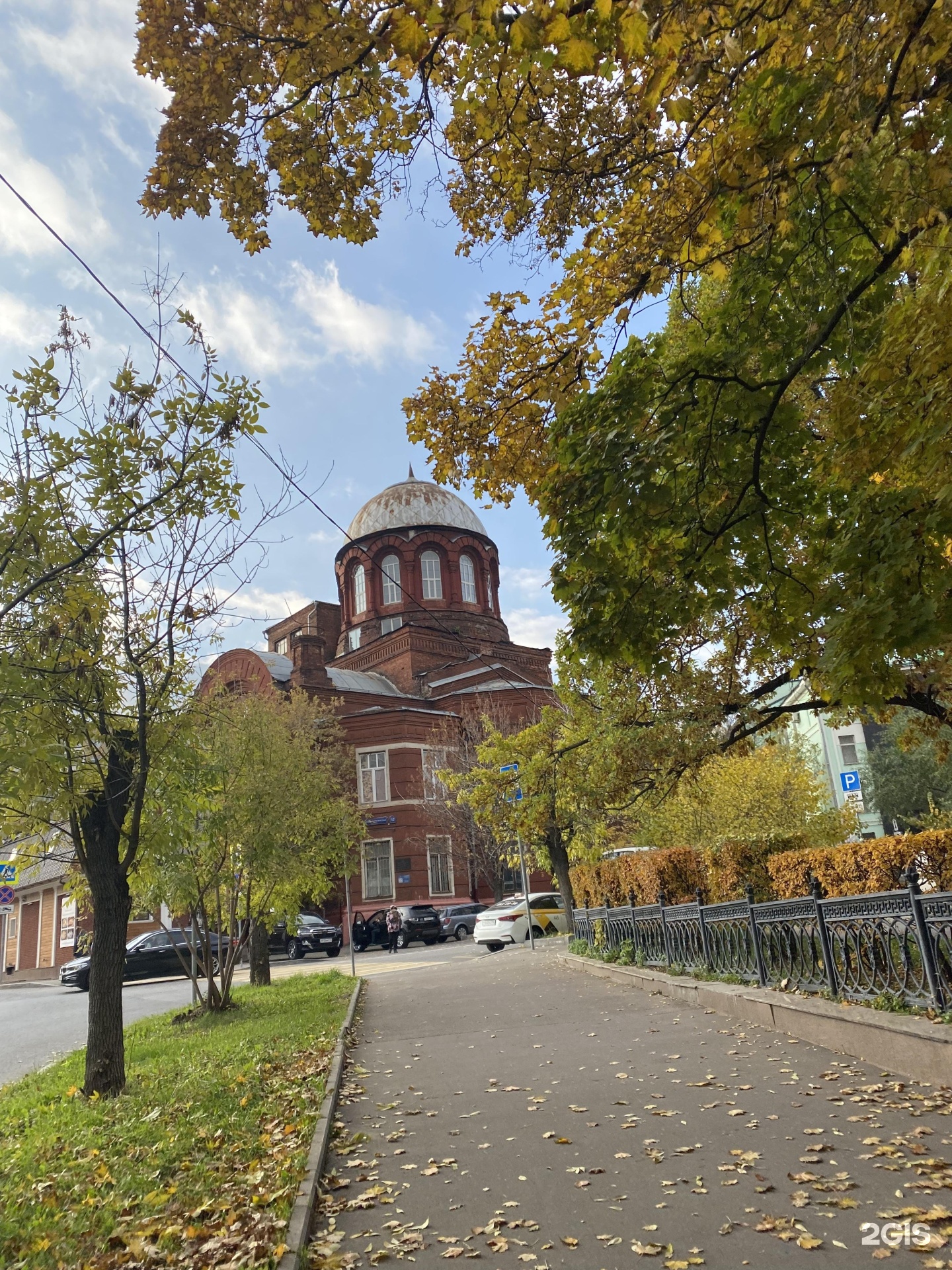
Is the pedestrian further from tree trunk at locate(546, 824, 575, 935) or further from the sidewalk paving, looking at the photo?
the sidewalk paving

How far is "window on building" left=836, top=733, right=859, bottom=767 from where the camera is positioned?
53594 millimetres

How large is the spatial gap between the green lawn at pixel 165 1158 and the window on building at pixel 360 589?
4308cm

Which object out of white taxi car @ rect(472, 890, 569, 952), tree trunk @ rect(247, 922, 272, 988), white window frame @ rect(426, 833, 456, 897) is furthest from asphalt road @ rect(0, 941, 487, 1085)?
white window frame @ rect(426, 833, 456, 897)

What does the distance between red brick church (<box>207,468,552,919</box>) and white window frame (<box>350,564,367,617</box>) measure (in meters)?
0.08

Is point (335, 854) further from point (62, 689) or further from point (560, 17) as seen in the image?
point (560, 17)

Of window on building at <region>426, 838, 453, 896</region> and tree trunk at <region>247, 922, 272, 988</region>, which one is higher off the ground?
window on building at <region>426, 838, 453, 896</region>

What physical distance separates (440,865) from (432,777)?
4.43 metres

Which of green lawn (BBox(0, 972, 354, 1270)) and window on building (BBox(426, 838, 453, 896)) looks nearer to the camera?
green lawn (BBox(0, 972, 354, 1270))

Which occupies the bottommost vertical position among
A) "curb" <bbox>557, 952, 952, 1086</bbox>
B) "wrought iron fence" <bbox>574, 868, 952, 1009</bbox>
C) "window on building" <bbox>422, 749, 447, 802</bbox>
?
"curb" <bbox>557, 952, 952, 1086</bbox>

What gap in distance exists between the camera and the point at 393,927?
31844 millimetres

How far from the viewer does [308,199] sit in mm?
5711

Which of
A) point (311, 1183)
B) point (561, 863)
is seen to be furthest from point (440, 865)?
point (311, 1183)

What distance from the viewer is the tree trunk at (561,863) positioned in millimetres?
21703

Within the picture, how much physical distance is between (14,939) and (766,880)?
47.2 m
